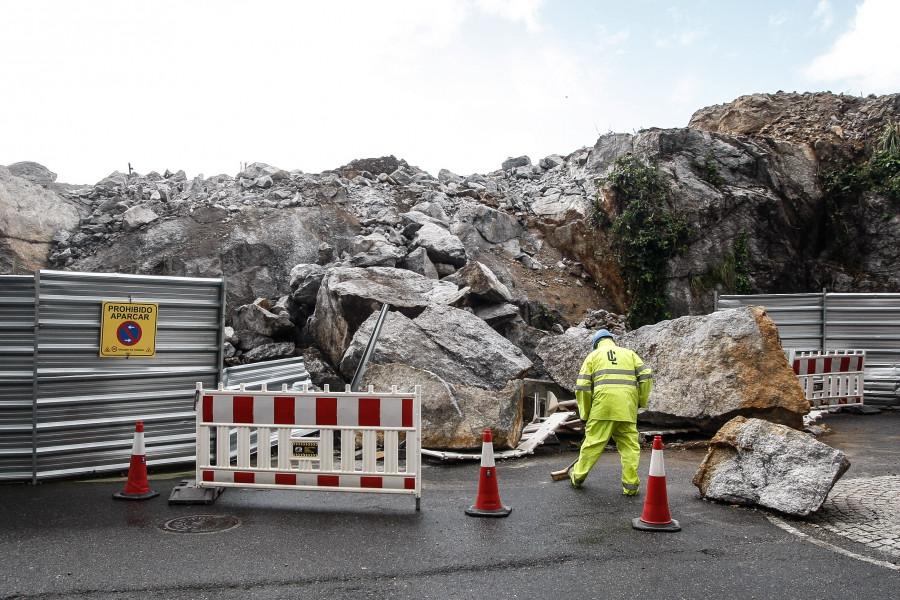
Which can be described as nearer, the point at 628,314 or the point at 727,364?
the point at 727,364

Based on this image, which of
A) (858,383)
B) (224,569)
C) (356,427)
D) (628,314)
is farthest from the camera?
(628,314)

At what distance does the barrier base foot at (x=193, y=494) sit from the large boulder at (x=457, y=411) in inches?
98.3

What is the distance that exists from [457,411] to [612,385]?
→ 2.45 meters

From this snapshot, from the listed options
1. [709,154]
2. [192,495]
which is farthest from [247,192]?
[192,495]

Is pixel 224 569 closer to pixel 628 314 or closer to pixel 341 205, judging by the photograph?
pixel 628 314

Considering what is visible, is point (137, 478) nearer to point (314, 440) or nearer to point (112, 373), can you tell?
point (112, 373)

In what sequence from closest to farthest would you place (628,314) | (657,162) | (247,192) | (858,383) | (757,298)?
(858,383)
(757,298)
(628,314)
(657,162)
(247,192)

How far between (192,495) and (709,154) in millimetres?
18149

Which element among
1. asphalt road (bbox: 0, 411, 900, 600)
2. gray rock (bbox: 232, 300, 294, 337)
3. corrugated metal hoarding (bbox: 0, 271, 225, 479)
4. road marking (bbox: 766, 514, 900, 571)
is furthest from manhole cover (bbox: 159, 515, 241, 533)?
gray rock (bbox: 232, 300, 294, 337)

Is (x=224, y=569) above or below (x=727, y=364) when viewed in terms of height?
below

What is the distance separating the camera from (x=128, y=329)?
7.23 meters

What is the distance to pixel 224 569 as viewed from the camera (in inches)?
171

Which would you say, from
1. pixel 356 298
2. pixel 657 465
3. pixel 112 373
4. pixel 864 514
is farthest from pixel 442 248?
pixel 864 514

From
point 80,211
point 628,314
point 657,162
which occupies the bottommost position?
point 628,314
